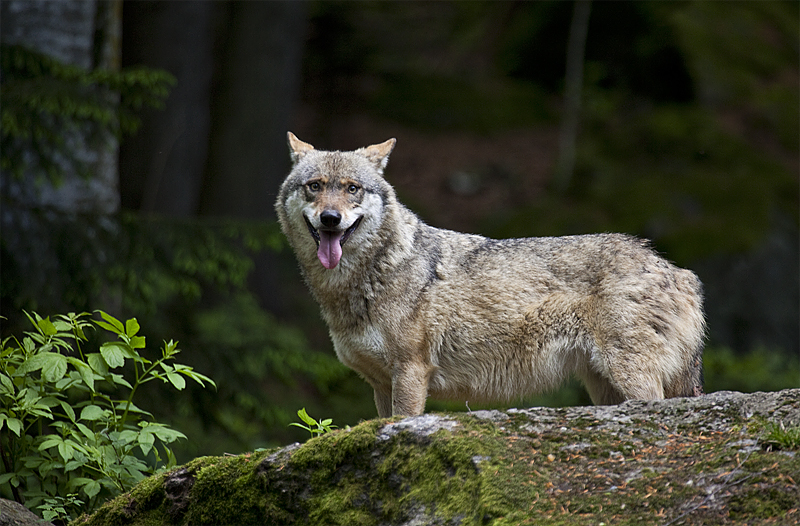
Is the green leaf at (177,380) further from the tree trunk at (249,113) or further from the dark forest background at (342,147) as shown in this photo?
the tree trunk at (249,113)

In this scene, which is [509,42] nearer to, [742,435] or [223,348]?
[223,348]

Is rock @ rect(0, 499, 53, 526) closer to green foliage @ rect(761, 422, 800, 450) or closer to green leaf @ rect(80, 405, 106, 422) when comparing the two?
green leaf @ rect(80, 405, 106, 422)

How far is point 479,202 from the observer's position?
617 inches

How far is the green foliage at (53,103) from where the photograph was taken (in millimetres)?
6855

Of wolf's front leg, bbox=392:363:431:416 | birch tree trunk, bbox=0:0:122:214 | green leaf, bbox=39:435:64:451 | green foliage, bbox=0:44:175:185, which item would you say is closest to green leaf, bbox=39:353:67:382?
green leaf, bbox=39:435:64:451

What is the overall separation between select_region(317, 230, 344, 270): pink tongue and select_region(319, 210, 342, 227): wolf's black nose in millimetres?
116

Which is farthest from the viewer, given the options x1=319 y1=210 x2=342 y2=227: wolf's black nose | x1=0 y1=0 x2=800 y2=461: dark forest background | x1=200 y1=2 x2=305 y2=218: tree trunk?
x1=200 y1=2 x2=305 y2=218: tree trunk

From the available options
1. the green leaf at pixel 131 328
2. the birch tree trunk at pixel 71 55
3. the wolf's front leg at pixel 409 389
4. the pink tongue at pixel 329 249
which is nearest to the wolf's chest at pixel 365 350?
the wolf's front leg at pixel 409 389

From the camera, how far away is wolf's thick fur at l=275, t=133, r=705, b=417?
16.9ft

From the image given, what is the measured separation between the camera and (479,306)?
17.9 ft

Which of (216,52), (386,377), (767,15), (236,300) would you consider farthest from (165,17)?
(767,15)

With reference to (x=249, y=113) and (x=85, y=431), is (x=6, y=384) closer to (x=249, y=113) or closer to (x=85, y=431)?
(x=85, y=431)

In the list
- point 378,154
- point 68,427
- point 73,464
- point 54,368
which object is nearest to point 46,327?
point 54,368

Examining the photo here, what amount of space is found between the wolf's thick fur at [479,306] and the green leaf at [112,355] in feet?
5.28
